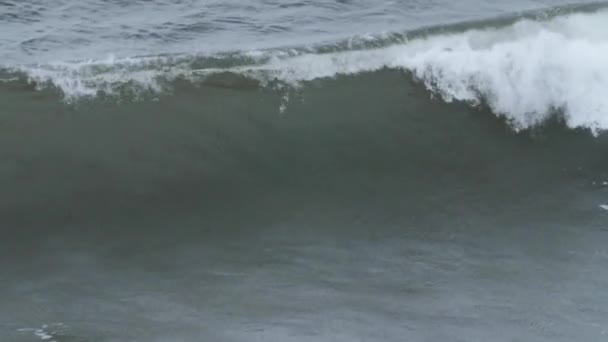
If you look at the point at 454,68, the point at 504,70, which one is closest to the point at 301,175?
the point at 454,68

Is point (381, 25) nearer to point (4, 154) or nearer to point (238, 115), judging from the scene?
point (238, 115)

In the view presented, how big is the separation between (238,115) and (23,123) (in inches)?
67.4

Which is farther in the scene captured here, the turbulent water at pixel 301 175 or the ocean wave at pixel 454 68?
the ocean wave at pixel 454 68

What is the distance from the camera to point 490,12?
40.0ft

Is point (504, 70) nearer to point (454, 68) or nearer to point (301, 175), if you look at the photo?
point (454, 68)

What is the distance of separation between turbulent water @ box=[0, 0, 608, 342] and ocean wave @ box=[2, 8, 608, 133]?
0.06ft

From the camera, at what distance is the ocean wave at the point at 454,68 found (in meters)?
9.45

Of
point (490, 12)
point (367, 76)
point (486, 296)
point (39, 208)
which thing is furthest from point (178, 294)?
point (490, 12)

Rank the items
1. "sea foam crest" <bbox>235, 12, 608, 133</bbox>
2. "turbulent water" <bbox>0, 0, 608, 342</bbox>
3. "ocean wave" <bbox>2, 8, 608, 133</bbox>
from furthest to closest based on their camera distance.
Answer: "sea foam crest" <bbox>235, 12, 608, 133</bbox> → "ocean wave" <bbox>2, 8, 608, 133</bbox> → "turbulent water" <bbox>0, 0, 608, 342</bbox>

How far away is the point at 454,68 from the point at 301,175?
181cm

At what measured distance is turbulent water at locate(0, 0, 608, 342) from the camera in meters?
7.33

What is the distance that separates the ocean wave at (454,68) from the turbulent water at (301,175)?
19mm

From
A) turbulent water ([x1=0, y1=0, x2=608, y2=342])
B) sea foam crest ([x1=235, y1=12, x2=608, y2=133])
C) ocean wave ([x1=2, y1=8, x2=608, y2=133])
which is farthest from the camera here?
sea foam crest ([x1=235, y1=12, x2=608, y2=133])

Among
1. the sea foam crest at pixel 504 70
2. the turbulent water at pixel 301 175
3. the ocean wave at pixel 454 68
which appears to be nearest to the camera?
the turbulent water at pixel 301 175
